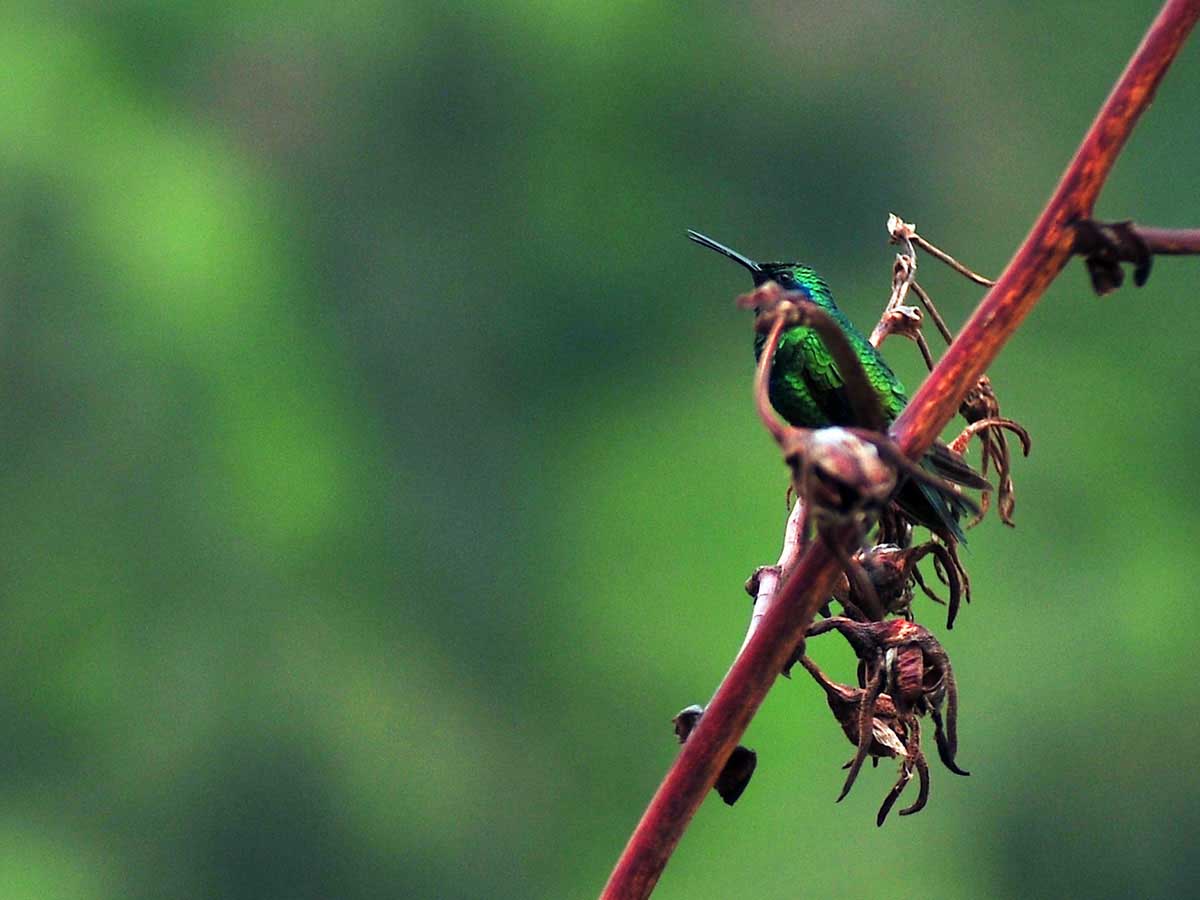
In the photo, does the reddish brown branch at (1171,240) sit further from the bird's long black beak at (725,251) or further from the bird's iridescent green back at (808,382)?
the bird's iridescent green back at (808,382)

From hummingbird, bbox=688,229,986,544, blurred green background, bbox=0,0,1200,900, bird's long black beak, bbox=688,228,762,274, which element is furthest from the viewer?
blurred green background, bbox=0,0,1200,900

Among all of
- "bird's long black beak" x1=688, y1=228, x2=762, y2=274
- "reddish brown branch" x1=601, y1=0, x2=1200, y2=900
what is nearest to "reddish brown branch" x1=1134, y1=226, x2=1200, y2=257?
"reddish brown branch" x1=601, y1=0, x2=1200, y2=900

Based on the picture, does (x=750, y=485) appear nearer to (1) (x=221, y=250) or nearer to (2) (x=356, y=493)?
(2) (x=356, y=493)

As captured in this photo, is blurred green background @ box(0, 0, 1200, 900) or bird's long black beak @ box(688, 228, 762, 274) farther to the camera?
blurred green background @ box(0, 0, 1200, 900)

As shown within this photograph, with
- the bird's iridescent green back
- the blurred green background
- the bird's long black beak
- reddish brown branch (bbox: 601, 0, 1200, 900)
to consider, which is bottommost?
the blurred green background

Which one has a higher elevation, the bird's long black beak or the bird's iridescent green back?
the bird's long black beak

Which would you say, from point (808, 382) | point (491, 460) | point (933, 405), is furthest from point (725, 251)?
point (491, 460)

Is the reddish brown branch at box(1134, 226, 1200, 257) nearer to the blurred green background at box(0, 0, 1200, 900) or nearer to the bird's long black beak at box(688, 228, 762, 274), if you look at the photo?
the bird's long black beak at box(688, 228, 762, 274)
